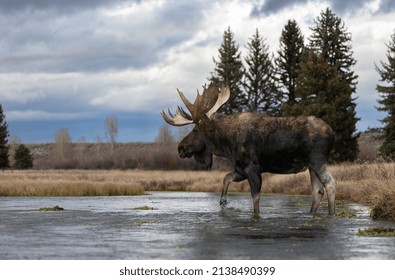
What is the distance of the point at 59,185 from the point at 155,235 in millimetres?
23707

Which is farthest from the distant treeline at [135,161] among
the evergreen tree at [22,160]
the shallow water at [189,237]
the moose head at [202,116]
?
the shallow water at [189,237]

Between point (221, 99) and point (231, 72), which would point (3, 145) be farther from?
point (221, 99)

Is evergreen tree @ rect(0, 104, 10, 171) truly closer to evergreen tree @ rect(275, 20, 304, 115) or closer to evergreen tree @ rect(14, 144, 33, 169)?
evergreen tree @ rect(14, 144, 33, 169)

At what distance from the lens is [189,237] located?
1348 cm

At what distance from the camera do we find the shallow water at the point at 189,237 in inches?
443

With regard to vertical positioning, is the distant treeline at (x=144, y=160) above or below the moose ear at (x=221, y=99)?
below

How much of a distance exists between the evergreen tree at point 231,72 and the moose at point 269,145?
202ft

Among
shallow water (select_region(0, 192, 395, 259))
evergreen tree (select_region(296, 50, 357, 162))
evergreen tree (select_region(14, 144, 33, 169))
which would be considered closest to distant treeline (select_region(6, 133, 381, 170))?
evergreen tree (select_region(14, 144, 33, 169))

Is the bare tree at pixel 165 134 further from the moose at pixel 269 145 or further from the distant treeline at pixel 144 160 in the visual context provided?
the moose at pixel 269 145

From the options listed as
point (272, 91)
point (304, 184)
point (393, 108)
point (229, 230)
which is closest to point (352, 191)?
point (304, 184)

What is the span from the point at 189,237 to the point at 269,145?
550 cm

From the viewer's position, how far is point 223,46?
84812mm
